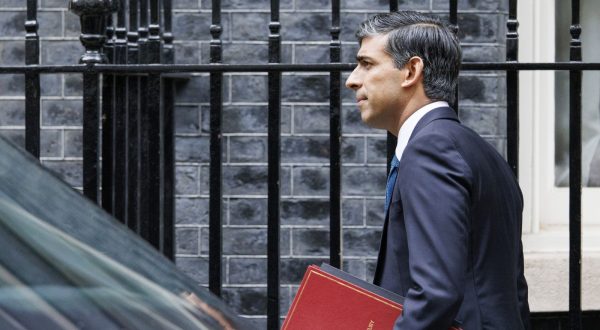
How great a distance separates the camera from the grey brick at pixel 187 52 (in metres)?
5.46

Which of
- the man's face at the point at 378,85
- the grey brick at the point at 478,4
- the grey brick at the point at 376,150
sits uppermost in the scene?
the grey brick at the point at 478,4

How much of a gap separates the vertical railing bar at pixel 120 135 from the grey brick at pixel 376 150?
162cm

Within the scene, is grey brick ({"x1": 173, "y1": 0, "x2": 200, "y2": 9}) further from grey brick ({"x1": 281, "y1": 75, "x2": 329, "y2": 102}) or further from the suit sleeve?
the suit sleeve

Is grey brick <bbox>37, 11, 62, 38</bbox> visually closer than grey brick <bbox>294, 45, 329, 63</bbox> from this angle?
A: No

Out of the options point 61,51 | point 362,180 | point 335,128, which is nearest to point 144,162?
point 335,128

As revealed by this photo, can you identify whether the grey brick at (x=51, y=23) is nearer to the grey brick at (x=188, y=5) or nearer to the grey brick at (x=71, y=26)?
Answer: the grey brick at (x=71, y=26)

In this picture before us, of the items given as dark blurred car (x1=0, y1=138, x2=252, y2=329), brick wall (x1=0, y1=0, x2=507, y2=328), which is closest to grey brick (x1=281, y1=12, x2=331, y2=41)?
brick wall (x1=0, y1=0, x2=507, y2=328)

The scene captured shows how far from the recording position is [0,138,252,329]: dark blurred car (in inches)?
66.1

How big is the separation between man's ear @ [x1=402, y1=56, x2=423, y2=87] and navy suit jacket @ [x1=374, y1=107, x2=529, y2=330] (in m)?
0.09

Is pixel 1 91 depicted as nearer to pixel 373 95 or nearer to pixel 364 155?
pixel 364 155

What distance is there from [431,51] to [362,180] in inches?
103

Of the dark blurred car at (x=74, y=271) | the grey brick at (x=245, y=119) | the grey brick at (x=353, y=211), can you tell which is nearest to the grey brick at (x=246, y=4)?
the grey brick at (x=245, y=119)

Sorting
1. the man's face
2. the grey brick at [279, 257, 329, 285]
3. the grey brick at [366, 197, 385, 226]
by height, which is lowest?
the grey brick at [279, 257, 329, 285]

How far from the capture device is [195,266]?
5512 mm
